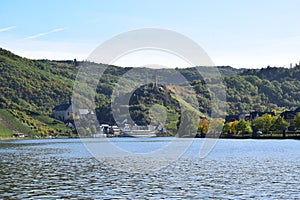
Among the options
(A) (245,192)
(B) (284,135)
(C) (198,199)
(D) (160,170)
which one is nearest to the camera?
(C) (198,199)

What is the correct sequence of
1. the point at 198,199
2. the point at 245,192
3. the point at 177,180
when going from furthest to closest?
the point at 177,180 < the point at 245,192 < the point at 198,199

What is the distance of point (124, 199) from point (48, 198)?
6270 mm

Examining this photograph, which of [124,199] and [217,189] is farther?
[217,189]

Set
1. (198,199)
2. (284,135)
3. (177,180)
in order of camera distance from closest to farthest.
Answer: (198,199) < (177,180) < (284,135)

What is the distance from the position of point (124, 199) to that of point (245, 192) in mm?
10404

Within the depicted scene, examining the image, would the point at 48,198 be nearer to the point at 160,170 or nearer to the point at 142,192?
the point at 142,192

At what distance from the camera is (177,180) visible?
52.2 m

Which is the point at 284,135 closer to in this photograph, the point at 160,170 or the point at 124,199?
the point at 160,170

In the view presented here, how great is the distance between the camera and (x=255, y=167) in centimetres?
6669

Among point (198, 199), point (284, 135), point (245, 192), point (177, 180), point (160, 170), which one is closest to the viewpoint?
point (198, 199)

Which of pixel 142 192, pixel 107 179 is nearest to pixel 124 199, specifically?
pixel 142 192

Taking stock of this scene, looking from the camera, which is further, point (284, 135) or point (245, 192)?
point (284, 135)

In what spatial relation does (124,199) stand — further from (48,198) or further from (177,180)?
(177,180)

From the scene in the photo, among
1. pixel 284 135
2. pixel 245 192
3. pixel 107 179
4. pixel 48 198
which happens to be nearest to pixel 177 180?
pixel 107 179
